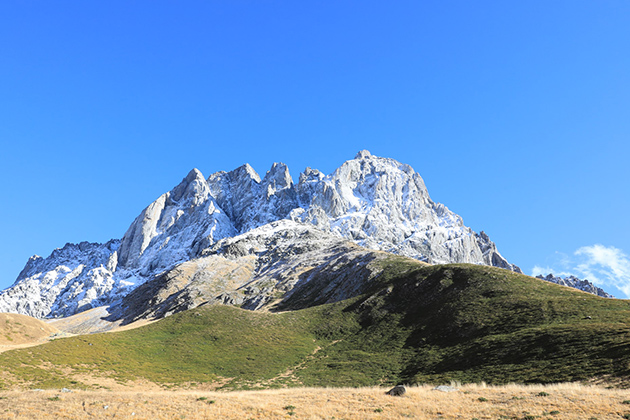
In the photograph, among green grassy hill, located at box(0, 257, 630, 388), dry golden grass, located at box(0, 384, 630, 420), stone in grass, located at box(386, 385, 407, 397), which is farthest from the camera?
green grassy hill, located at box(0, 257, 630, 388)

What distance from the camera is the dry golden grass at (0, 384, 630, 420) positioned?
2827 centimetres

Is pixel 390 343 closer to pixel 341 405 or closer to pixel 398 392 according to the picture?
pixel 398 392

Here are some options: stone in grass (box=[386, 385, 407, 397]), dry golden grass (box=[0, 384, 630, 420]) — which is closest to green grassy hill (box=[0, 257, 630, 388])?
dry golden grass (box=[0, 384, 630, 420])

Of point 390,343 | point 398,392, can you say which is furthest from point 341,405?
point 390,343

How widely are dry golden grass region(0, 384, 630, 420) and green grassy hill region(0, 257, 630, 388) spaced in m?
9.32

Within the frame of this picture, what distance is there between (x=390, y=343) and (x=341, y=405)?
172ft

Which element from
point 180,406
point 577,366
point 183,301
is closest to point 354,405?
point 180,406

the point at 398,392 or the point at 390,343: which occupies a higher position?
the point at 390,343

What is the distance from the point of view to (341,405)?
32656mm

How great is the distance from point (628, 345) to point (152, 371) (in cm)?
7203

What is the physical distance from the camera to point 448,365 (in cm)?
5844

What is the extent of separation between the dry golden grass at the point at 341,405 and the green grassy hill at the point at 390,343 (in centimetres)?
932

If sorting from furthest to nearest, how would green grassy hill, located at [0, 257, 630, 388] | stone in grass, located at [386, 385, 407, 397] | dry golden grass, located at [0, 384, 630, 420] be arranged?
green grassy hill, located at [0, 257, 630, 388] < stone in grass, located at [386, 385, 407, 397] < dry golden grass, located at [0, 384, 630, 420]

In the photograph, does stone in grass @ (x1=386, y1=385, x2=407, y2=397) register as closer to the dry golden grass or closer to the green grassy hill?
the dry golden grass
